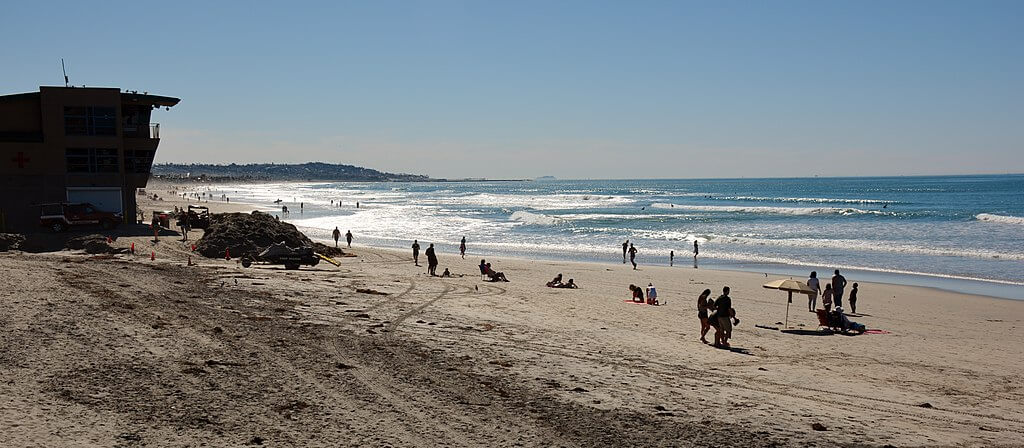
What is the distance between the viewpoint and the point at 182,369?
10617mm

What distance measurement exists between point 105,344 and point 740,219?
57592mm

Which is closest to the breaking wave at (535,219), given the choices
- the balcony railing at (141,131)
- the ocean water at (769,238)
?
the ocean water at (769,238)

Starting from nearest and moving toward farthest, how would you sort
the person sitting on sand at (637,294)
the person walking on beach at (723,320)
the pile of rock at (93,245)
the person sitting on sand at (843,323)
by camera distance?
the person walking on beach at (723,320) < the person sitting on sand at (843,323) < the person sitting on sand at (637,294) < the pile of rock at (93,245)

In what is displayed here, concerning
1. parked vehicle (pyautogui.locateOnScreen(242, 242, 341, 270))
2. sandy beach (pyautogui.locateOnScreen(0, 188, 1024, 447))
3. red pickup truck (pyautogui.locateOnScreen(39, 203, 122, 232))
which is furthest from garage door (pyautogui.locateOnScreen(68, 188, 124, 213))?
sandy beach (pyautogui.locateOnScreen(0, 188, 1024, 447))

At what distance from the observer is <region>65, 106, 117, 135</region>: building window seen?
31.4 meters

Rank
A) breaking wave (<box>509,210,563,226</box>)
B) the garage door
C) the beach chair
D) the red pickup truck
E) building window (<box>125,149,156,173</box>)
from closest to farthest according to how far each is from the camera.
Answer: the beach chair
the red pickup truck
the garage door
building window (<box>125,149,156,173</box>)
breaking wave (<box>509,210,563,226</box>)

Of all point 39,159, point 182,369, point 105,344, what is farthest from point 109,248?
point 182,369

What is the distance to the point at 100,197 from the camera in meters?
32.3

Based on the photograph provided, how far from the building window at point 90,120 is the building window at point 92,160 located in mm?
723

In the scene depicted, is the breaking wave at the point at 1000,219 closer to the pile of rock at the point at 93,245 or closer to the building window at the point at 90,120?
the pile of rock at the point at 93,245

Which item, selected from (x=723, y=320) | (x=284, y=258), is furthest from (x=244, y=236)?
(x=723, y=320)

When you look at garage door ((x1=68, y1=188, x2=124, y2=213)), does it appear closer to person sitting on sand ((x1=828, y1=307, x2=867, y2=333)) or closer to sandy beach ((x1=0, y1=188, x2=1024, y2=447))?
sandy beach ((x1=0, y1=188, x2=1024, y2=447))

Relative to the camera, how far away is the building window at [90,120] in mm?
31391

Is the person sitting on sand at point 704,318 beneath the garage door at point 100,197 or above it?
beneath
